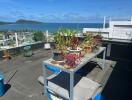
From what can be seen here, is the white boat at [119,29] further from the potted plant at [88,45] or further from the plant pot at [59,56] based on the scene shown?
the plant pot at [59,56]

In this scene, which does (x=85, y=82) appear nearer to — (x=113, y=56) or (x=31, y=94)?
(x=31, y=94)

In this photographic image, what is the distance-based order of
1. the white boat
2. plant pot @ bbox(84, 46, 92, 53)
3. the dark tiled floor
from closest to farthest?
the dark tiled floor < plant pot @ bbox(84, 46, 92, 53) < the white boat

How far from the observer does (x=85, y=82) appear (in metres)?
4.78

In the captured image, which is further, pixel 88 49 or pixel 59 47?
pixel 88 49

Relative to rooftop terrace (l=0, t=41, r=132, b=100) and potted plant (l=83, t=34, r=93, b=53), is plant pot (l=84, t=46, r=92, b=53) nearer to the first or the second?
potted plant (l=83, t=34, r=93, b=53)

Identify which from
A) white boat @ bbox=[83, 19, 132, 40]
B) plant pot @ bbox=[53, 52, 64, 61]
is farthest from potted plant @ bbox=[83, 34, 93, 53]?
white boat @ bbox=[83, 19, 132, 40]

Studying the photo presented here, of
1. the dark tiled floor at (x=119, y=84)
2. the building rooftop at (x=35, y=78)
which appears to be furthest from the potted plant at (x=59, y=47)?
the dark tiled floor at (x=119, y=84)

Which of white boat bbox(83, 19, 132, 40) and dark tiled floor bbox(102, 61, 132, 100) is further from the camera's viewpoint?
white boat bbox(83, 19, 132, 40)

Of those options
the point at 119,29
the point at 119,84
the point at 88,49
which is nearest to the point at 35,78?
the point at 88,49

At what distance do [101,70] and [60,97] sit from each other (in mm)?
3046

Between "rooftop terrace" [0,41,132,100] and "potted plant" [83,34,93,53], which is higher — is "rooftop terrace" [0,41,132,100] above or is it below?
below

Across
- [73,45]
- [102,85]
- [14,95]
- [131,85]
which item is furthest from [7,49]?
[131,85]

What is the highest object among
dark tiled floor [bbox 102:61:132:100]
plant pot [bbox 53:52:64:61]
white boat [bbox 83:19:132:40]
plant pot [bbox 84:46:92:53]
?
white boat [bbox 83:19:132:40]

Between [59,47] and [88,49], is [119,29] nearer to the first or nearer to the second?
[88,49]
